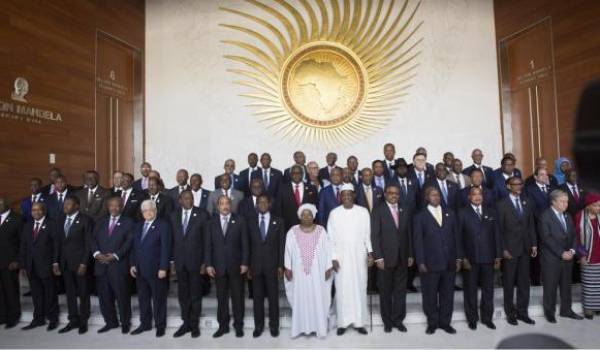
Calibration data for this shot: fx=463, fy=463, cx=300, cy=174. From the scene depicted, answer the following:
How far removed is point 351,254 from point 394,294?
692mm

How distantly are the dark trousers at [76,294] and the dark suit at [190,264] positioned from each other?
120 centimetres

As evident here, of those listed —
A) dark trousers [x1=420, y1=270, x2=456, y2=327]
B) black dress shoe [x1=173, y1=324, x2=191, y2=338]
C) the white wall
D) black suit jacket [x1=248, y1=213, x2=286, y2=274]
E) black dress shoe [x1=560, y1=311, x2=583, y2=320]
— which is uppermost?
the white wall

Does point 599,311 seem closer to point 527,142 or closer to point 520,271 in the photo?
point 520,271

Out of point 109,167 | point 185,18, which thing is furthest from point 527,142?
point 109,167

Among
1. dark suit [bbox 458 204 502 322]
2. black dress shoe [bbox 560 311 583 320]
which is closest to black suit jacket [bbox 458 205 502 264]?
dark suit [bbox 458 204 502 322]

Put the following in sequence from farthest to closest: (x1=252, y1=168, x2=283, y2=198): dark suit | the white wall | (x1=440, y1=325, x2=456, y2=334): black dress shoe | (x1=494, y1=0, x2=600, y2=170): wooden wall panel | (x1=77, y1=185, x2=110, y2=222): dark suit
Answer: the white wall
(x1=494, y1=0, x2=600, y2=170): wooden wall panel
(x1=252, y1=168, x2=283, y2=198): dark suit
(x1=77, y1=185, x2=110, y2=222): dark suit
(x1=440, y1=325, x2=456, y2=334): black dress shoe

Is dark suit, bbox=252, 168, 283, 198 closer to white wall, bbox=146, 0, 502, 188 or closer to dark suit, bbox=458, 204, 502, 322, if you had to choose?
white wall, bbox=146, 0, 502, 188

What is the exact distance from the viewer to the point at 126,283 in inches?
220

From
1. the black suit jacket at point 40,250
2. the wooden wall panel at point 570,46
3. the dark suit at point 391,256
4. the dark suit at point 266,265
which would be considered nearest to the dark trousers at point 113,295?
the black suit jacket at point 40,250

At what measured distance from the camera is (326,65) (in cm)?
976

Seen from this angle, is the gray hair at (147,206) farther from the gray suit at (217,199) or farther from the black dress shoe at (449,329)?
the black dress shoe at (449,329)

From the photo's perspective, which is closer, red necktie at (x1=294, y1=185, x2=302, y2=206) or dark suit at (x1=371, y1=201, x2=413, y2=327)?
dark suit at (x1=371, y1=201, x2=413, y2=327)

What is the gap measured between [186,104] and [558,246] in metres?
7.21

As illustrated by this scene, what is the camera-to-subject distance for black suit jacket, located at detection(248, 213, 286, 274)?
17.9 feet
